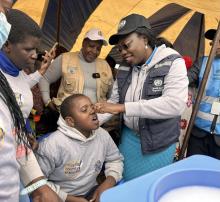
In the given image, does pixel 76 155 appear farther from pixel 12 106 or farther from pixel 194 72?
pixel 194 72

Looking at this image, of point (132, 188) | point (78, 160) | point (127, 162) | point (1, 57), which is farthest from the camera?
point (127, 162)

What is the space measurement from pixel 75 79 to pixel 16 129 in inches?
63.2

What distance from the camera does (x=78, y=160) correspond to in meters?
1.95

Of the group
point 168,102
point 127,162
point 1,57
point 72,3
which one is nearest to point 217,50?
point 168,102

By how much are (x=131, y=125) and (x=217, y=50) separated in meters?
0.93

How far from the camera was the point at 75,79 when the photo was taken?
2.64m

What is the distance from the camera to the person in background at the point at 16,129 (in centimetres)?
90

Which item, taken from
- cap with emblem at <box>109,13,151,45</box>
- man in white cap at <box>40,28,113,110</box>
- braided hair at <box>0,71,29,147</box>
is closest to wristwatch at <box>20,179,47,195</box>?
braided hair at <box>0,71,29,147</box>

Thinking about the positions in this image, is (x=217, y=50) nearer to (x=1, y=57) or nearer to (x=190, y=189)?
(x=1, y=57)

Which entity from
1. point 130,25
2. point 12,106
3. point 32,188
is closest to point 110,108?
point 130,25

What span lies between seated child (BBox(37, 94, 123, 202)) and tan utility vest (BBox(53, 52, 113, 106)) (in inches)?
23.6

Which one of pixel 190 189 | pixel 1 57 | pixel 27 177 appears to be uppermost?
pixel 1 57

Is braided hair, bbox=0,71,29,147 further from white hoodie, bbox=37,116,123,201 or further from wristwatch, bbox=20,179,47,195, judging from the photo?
white hoodie, bbox=37,116,123,201

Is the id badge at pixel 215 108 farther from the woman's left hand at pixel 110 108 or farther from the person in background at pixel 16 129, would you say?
the person in background at pixel 16 129
